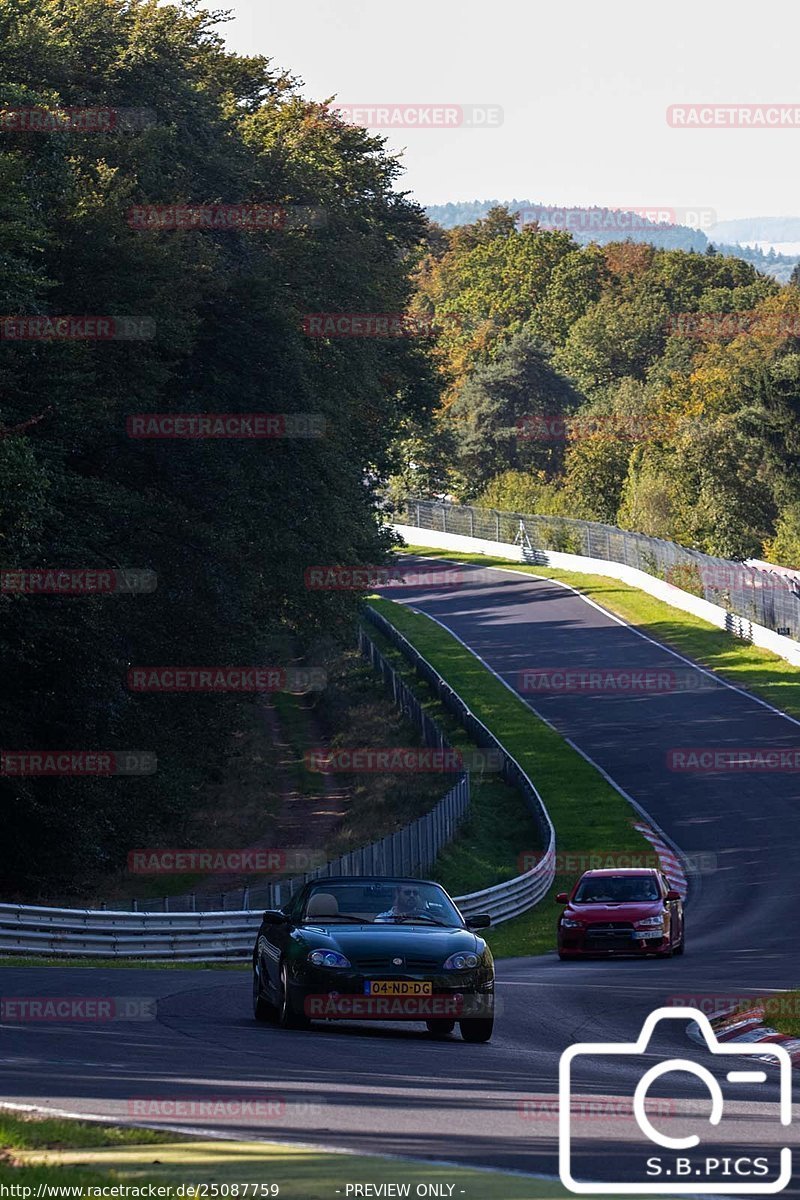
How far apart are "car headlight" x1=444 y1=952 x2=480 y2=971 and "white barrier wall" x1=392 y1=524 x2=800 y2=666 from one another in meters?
46.2

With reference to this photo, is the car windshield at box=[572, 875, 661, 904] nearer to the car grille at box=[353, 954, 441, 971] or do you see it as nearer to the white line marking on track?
the white line marking on track

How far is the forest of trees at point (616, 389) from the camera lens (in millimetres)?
94000

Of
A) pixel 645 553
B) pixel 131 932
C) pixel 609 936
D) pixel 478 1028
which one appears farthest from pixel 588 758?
pixel 478 1028

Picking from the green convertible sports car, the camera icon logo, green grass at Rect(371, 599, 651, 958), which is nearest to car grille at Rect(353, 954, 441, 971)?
the green convertible sports car

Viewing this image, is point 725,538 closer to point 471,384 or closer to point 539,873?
point 471,384

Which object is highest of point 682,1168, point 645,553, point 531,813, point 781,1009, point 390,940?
point 682,1168

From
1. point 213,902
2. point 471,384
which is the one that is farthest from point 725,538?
point 213,902

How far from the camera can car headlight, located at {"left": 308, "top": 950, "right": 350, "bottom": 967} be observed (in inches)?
544

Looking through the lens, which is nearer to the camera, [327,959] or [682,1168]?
[682,1168]

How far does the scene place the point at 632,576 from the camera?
80062 mm

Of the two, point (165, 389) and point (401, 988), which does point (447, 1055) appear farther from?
point (165, 389)

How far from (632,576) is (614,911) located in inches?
2190

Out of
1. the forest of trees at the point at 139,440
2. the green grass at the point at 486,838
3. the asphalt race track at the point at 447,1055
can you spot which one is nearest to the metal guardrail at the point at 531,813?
the green grass at the point at 486,838

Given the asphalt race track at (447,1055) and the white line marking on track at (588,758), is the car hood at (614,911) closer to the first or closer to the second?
the asphalt race track at (447,1055)
